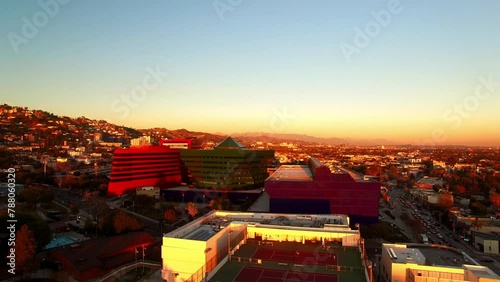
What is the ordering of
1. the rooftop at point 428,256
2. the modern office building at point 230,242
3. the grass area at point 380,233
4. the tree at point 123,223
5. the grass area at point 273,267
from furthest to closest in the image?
the grass area at point 380,233 → the tree at point 123,223 → the rooftop at point 428,256 → the modern office building at point 230,242 → the grass area at point 273,267

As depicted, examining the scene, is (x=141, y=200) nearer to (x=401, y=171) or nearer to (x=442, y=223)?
(x=442, y=223)

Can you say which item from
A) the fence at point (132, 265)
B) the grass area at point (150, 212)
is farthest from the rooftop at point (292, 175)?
the fence at point (132, 265)

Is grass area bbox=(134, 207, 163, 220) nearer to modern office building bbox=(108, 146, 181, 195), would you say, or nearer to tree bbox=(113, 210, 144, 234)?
tree bbox=(113, 210, 144, 234)

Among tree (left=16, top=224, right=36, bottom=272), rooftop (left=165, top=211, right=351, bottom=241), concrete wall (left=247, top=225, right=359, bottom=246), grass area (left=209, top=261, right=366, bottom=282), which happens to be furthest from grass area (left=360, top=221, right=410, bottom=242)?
tree (left=16, top=224, right=36, bottom=272)

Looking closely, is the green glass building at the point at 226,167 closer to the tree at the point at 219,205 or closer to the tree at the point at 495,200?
the tree at the point at 219,205

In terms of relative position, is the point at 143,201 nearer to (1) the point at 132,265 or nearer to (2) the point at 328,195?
(1) the point at 132,265
